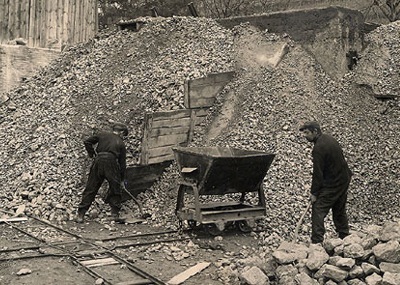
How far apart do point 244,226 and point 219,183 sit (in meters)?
0.80

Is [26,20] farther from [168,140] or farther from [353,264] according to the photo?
[353,264]

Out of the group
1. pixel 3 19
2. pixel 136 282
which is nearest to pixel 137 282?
pixel 136 282

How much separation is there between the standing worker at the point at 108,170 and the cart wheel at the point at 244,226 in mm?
2014

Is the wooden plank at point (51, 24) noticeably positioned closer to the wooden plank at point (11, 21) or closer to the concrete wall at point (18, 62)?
the concrete wall at point (18, 62)

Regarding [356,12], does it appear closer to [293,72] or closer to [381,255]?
[293,72]

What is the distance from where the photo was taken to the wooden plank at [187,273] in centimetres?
640

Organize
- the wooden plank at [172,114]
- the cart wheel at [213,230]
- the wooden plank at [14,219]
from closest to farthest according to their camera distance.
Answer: the cart wheel at [213,230], the wooden plank at [14,219], the wooden plank at [172,114]

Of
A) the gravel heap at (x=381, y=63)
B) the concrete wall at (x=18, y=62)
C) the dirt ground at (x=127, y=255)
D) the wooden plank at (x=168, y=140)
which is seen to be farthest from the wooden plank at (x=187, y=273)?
the concrete wall at (x=18, y=62)

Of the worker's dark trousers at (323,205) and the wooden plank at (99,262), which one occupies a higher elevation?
the worker's dark trousers at (323,205)

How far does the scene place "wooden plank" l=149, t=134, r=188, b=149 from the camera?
1028 cm

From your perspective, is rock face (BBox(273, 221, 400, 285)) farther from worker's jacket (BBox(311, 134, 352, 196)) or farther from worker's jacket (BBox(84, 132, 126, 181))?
worker's jacket (BBox(84, 132, 126, 181))

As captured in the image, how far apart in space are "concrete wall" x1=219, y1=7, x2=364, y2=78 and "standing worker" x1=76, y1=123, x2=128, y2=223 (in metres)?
5.53

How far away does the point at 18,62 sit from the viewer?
13938mm

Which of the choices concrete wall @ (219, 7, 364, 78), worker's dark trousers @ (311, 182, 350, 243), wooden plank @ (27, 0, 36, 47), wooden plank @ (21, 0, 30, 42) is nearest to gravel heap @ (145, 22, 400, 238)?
concrete wall @ (219, 7, 364, 78)
